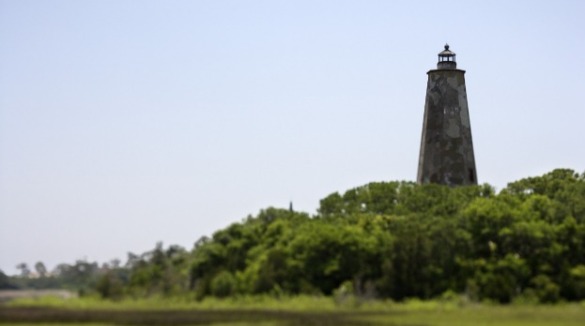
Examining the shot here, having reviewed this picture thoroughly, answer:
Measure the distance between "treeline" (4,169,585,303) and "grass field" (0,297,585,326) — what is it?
186 cm

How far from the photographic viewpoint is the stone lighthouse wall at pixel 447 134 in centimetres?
7762

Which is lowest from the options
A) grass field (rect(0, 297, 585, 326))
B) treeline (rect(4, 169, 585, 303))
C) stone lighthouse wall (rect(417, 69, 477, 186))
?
grass field (rect(0, 297, 585, 326))

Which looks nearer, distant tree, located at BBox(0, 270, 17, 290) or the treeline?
the treeline

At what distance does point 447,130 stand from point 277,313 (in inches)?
1116

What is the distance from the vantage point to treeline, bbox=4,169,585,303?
59.2 m

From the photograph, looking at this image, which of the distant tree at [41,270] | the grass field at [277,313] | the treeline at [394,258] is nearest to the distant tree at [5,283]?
the distant tree at [41,270]

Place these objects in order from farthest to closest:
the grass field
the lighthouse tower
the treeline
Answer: the lighthouse tower < the treeline < the grass field

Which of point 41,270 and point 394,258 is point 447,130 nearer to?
point 394,258

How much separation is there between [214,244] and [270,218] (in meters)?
4.90

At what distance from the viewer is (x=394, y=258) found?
197 ft

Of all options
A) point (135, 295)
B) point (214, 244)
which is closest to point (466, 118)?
point (214, 244)

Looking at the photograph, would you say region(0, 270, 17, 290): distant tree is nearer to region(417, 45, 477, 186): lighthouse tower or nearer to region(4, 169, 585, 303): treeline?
region(4, 169, 585, 303): treeline

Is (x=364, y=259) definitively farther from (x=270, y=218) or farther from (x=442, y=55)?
(x=442, y=55)

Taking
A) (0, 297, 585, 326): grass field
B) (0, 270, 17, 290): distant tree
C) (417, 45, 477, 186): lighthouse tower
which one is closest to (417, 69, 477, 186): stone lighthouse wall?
(417, 45, 477, 186): lighthouse tower
